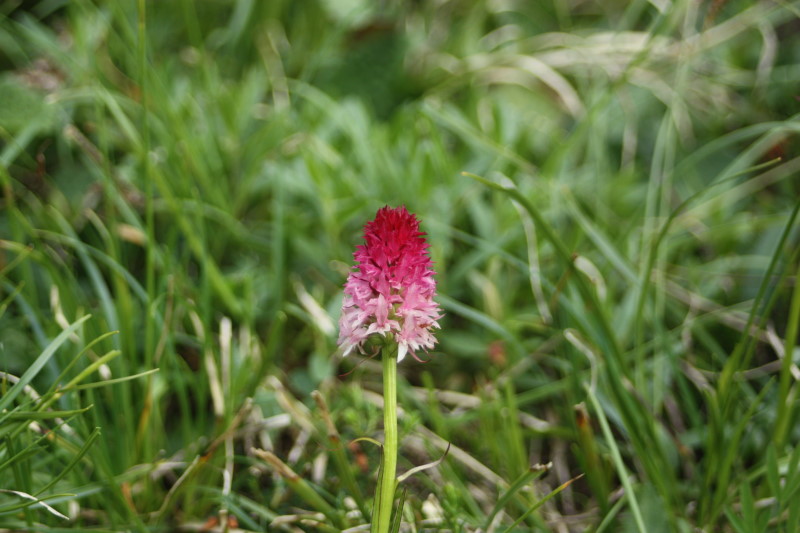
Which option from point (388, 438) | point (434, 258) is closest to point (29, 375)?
point (388, 438)

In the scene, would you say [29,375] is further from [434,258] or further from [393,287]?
[434,258]

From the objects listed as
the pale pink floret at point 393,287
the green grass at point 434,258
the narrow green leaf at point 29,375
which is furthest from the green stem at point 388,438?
the narrow green leaf at point 29,375

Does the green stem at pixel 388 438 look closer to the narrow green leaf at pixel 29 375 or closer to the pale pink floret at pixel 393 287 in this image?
the pale pink floret at pixel 393 287

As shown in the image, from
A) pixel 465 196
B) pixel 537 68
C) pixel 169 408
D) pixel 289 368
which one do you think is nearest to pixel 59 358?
pixel 169 408

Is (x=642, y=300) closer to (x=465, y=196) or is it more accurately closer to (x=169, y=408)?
→ (x=465, y=196)

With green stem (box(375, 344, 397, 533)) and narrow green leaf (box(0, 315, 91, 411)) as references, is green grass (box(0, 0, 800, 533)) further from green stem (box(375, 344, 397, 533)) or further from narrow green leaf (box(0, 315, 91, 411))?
green stem (box(375, 344, 397, 533))
